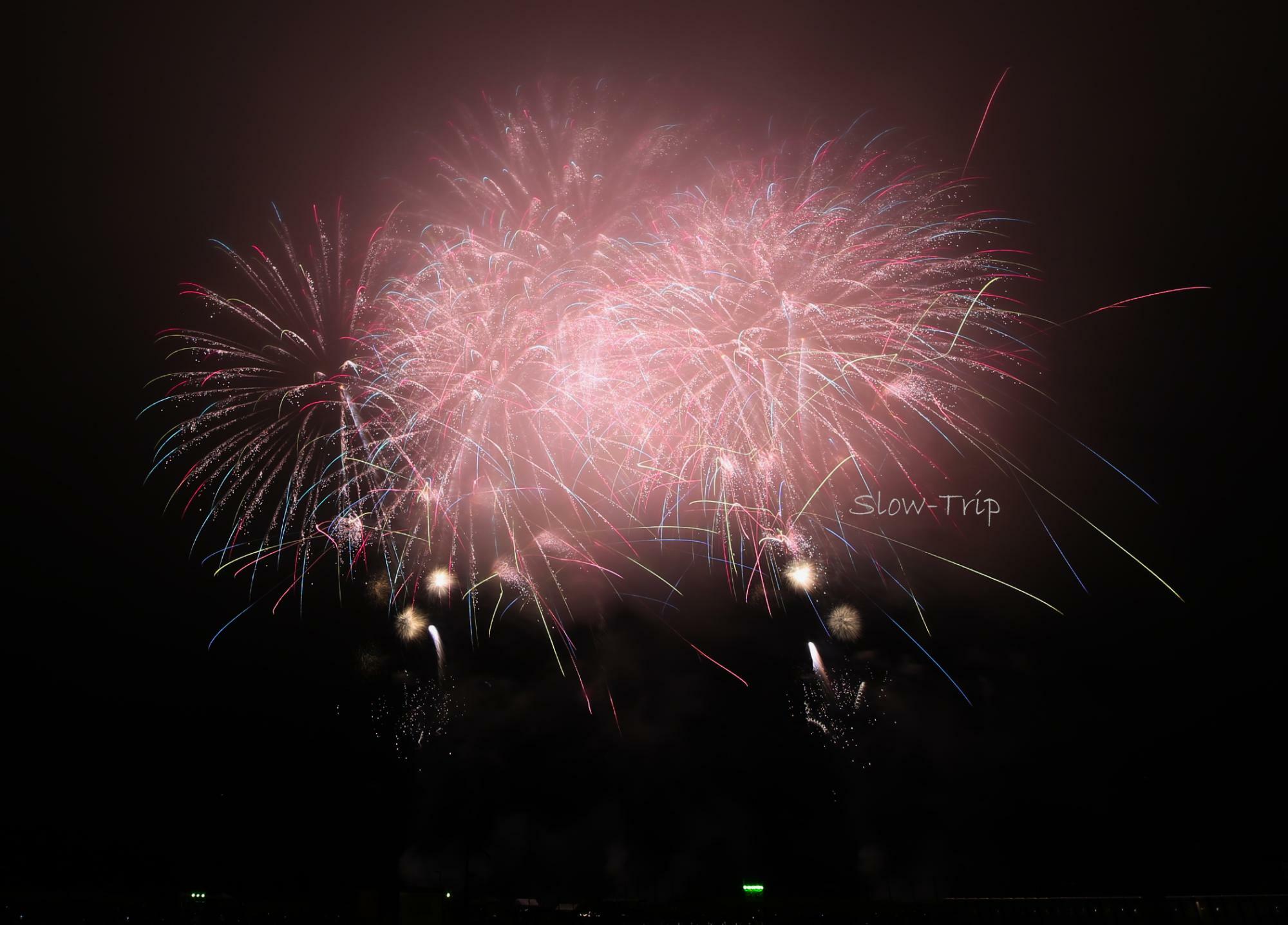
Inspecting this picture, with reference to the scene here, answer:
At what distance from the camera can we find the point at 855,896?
3569 centimetres

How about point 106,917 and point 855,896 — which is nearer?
point 106,917

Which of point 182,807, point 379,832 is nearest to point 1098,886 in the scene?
point 379,832

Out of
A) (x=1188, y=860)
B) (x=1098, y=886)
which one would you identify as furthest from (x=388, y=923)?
(x=1188, y=860)

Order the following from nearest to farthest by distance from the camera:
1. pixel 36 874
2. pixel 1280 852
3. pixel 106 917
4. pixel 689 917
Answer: pixel 106 917 → pixel 1280 852 → pixel 36 874 → pixel 689 917

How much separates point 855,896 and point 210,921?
25915 mm

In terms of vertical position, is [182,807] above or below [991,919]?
above

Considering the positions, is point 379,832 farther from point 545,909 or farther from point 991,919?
point 991,919

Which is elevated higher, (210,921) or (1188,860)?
(1188,860)

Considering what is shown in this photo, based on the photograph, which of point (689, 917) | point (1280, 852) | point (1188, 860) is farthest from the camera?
point (689, 917)

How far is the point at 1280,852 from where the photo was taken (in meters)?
24.8

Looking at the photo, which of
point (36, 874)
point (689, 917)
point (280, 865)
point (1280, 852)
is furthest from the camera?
point (280, 865)

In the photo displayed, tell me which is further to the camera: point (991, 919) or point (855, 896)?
point (855, 896)

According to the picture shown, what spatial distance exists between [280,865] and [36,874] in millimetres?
8558

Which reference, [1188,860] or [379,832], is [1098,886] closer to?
[1188,860]
